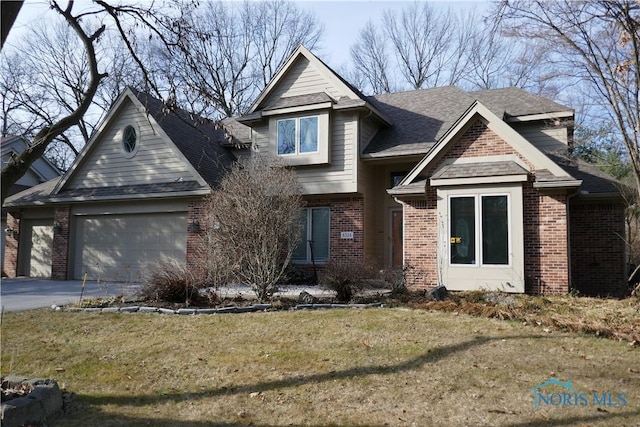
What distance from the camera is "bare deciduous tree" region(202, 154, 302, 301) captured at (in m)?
10.0

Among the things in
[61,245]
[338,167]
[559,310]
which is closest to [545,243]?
[559,310]

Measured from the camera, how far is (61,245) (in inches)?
664

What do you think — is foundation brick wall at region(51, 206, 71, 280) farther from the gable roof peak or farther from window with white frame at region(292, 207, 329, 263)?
window with white frame at region(292, 207, 329, 263)

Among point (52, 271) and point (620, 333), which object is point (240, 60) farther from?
point (620, 333)

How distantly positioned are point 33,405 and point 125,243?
1232 cm

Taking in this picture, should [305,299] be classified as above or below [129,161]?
below

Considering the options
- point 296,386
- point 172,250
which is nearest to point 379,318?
point 296,386

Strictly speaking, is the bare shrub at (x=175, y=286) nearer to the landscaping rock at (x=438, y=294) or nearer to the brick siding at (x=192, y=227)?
the brick siding at (x=192, y=227)

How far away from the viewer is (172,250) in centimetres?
1548

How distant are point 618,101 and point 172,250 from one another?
12781 millimetres

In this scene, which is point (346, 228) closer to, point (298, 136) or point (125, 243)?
point (298, 136)

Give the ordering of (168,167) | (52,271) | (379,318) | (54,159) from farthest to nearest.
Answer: (54,159) < (52,271) < (168,167) < (379,318)

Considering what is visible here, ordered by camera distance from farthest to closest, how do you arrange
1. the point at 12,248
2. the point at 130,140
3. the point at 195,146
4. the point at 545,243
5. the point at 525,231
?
the point at 12,248 < the point at 195,146 < the point at 130,140 < the point at 525,231 < the point at 545,243

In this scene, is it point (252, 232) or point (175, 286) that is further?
point (252, 232)
